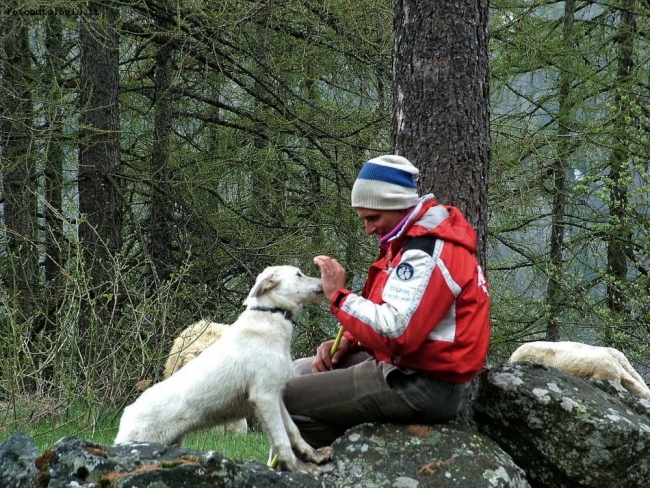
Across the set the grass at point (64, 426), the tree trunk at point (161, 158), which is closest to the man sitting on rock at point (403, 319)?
the grass at point (64, 426)

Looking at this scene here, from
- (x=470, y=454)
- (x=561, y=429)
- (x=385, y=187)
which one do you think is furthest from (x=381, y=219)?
(x=561, y=429)

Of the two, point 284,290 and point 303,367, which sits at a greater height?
point 284,290

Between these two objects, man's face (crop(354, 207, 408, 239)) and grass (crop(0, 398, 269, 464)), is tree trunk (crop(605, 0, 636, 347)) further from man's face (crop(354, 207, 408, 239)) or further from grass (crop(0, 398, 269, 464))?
man's face (crop(354, 207, 408, 239))

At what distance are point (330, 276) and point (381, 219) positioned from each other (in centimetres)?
49

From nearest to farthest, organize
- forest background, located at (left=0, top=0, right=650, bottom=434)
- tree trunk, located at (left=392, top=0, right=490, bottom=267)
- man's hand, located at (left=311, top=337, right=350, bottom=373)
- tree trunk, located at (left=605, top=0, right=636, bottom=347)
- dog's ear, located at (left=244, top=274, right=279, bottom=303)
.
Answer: dog's ear, located at (left=244, top=274, right=279, bottom=303) → man's hand, located at (left=311, top=337, right=350, bottom=373) → tree trunk, located at (left=392, top=0, right=490, bottom=267) → forest background, located at (left=0, top=0, right=650, bottom=434) → tree trunk, located at (left=605, top=0, right=636, bottom=347)

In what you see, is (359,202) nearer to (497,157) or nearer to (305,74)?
(497,157)

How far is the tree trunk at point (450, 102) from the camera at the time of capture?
6.04 meters

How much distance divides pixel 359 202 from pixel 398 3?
2096mm

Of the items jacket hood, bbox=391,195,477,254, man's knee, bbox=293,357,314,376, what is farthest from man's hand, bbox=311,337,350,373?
jacket hood, bbox=391,195,477,254

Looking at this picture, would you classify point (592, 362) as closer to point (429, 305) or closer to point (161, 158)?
point (429, 305)

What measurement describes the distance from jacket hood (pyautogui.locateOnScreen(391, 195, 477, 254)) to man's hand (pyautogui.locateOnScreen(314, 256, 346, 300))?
0.42 m

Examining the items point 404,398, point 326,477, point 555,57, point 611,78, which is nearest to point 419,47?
point 404,398

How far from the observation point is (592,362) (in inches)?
342

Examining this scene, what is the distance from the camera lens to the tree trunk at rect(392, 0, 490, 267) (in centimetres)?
604
